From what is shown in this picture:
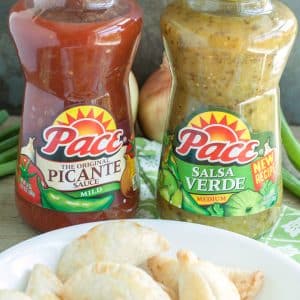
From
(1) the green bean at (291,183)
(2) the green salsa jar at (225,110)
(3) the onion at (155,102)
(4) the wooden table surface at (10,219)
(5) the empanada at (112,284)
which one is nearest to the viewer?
(5) the empanada at (112,284)

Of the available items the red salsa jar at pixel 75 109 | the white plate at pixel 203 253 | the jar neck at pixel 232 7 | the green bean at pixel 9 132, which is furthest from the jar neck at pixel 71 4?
the green bean at pixel 9 132

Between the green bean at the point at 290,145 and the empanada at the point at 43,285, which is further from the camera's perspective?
the green bean at the point at 290,145

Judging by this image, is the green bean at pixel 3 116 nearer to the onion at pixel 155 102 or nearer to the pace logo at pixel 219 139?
the onion at pixel 155 102

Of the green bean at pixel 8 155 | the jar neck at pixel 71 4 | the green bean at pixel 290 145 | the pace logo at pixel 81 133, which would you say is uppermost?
the jar neck at pixel 71 4

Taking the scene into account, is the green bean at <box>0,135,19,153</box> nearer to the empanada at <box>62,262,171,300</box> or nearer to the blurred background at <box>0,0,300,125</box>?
the blurred background at <box>0,0,300,125</box>

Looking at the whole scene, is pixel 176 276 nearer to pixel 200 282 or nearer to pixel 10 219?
pixel 200 282

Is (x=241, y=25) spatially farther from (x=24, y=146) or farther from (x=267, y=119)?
(x=24, y=146)

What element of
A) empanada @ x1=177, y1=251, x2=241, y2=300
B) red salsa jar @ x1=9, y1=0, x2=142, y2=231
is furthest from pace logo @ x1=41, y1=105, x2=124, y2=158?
empanada @ x1=177, y1=251, x2=241, y2=300

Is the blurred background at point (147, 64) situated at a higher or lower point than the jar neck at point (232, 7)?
lower

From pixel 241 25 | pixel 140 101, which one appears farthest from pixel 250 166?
pixel 140 101

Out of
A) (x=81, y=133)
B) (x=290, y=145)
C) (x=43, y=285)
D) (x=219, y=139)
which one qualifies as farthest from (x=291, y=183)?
(x=43, y=285)
